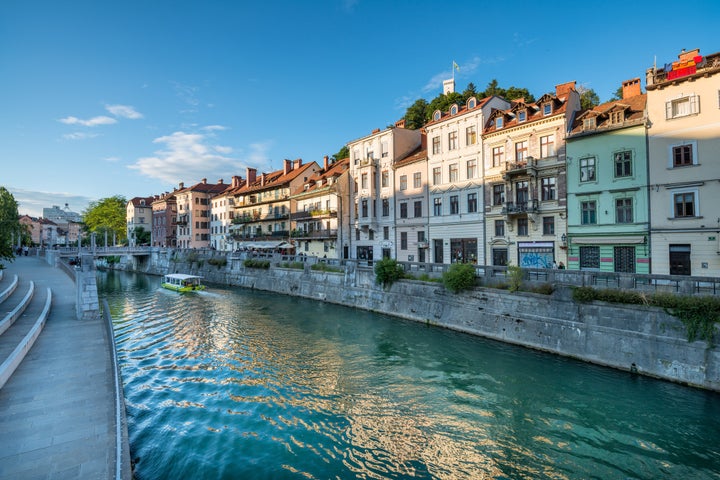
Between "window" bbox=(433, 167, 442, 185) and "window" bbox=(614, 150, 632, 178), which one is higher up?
"window" bbox=(433, 167, 442, 185)

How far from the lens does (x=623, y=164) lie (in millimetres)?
23203

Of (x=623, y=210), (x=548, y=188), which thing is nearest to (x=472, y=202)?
(x=548, y=188)

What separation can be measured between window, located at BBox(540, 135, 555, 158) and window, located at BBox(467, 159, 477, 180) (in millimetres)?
5384

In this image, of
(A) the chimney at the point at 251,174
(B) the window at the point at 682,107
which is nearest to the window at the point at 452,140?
(B) the window at the point at 682,107

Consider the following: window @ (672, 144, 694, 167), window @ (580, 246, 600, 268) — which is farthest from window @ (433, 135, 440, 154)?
window @ (672, 144, 694, 167)

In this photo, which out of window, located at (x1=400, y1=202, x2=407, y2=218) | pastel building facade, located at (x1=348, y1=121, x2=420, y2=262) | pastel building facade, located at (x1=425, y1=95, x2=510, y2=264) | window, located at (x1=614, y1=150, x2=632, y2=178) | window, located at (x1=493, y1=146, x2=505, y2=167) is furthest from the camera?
pastel building facade, located at (x1=348, y1=121, x2=420, y2=262)

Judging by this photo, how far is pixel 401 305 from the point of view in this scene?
83.5 feet

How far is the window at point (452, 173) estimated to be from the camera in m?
32.6

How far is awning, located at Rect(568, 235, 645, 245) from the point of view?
22.6 metres

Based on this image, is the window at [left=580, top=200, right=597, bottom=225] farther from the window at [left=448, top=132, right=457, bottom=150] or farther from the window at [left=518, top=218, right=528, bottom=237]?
the window at [left=448, top=132, right=457, bottom=150]

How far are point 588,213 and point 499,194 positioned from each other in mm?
6516

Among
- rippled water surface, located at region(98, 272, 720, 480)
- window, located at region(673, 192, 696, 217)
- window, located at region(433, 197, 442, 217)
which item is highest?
window, located at region(433, 197, 442, 217)

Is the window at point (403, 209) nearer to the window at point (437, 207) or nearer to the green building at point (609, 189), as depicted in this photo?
the window at point (437, 207)

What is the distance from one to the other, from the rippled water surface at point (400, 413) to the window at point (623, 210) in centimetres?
1208
